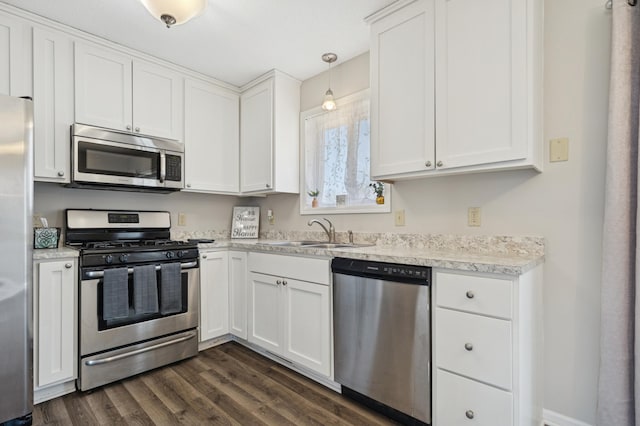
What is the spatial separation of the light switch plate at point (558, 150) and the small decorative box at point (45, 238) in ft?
10.4

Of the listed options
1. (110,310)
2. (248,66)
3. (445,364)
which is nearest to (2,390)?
(110,310)

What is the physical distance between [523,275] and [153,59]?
3.03 m

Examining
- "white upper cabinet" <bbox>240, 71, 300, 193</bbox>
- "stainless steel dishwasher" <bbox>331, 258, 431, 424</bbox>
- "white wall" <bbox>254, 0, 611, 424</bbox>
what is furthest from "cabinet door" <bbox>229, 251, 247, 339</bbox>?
"white wall" <bbox>254, 0, 611, 424</bbox>

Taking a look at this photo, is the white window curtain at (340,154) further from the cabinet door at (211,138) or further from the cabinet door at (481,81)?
the cabinet door at (481,81)

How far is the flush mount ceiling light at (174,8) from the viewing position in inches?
69.5

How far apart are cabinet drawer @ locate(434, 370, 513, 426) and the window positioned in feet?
4.17

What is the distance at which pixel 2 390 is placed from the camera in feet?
5.49

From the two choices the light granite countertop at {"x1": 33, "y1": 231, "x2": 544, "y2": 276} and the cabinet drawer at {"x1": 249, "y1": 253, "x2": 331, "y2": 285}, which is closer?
the light granite countertop at {"x1": 33, "y1": 231, "x2": 544, "y2": 276}

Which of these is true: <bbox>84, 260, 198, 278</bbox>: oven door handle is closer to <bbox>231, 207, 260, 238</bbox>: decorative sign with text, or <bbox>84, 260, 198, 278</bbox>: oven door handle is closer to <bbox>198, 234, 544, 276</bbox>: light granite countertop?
<bbox>198, 234, 544, 276</bbox>: light granite countertop

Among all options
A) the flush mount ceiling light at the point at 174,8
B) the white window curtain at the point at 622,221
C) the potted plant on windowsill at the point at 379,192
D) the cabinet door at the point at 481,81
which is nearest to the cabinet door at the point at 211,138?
the flush mount ceiling light at the point at 174,8

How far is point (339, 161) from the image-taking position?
9.51ft

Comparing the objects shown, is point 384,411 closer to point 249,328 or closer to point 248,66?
point 249,328

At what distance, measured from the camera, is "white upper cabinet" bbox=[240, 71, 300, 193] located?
9.82ft

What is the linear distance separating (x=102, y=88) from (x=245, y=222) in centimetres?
171
